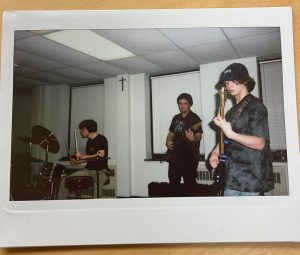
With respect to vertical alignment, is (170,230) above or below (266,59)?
below

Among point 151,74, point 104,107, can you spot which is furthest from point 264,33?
point 104,107

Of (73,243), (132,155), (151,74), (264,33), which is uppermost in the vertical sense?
(264,33)

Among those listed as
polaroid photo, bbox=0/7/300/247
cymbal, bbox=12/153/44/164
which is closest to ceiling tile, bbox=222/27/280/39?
polaroid photo, bbox=0/7/300/247

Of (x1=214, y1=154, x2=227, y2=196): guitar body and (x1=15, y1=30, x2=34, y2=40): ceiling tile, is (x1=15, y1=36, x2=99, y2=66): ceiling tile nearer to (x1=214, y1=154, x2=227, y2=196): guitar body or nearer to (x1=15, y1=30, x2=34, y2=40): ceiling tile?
(x1=15, y1=30, x2=34, y2=40): ceiling tile

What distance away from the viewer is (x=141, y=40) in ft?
2.15

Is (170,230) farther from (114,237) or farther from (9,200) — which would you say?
(9,200)

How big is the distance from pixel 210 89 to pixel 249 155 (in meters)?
0.20

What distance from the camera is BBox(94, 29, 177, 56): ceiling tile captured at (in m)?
0.65

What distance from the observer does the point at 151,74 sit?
0.65 metres

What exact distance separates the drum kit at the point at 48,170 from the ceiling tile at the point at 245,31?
0.53m

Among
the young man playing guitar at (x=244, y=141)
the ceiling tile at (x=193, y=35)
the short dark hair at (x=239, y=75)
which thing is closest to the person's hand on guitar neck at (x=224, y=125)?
the young man playing guitar at (x=244, y=141)

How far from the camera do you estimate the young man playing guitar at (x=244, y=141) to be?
0.63 metres

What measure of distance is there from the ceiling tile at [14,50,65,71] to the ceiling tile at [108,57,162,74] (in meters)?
0.15

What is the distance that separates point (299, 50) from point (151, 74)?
0.40 m
